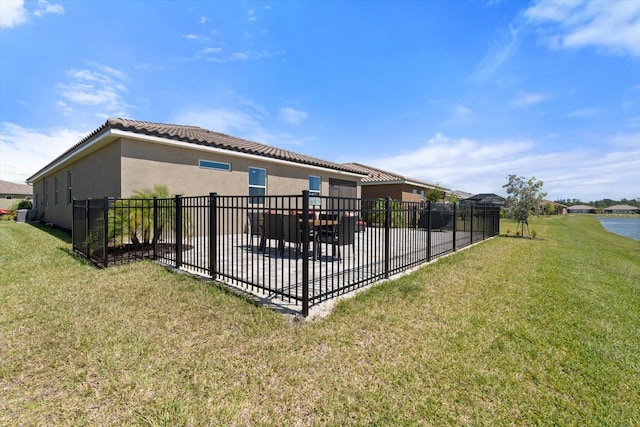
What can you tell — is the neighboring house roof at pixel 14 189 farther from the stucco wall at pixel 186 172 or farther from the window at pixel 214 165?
the window at pixel 214 165

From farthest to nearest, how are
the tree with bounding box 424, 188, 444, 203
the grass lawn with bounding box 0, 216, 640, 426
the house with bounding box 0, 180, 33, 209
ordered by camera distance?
the house with bounding box 0, 180, 33, 209, the tree with bounding box 424, 188, 444, 203, the grass lawn with bounding box 0, 216, 640, 426

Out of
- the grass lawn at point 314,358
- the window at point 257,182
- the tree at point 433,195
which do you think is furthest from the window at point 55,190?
the tree at point 433,195

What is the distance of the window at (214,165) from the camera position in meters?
9.79

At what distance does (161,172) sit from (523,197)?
16179mm

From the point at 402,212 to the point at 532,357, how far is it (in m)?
3.37

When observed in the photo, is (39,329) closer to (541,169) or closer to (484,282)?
(484,282)

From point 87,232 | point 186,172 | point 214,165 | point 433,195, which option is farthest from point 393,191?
point 87,232

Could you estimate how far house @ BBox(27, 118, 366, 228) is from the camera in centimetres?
813

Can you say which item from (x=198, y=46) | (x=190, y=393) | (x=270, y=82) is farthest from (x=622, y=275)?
(x=198, y=46)

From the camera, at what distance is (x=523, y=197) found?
13.8 meters

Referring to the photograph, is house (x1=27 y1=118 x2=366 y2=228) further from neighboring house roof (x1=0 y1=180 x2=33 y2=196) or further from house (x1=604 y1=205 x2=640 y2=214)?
house (x1=604 y1=205 x2=640 y2=214)

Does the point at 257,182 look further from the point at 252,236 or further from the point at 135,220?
the point at 252,236

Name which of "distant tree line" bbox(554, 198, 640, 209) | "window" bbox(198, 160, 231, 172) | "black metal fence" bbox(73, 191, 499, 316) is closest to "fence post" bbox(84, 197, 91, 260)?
"black metal fence" bbox(73, 191, 499, 316)

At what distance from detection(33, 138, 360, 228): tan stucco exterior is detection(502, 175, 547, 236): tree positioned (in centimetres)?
1036
